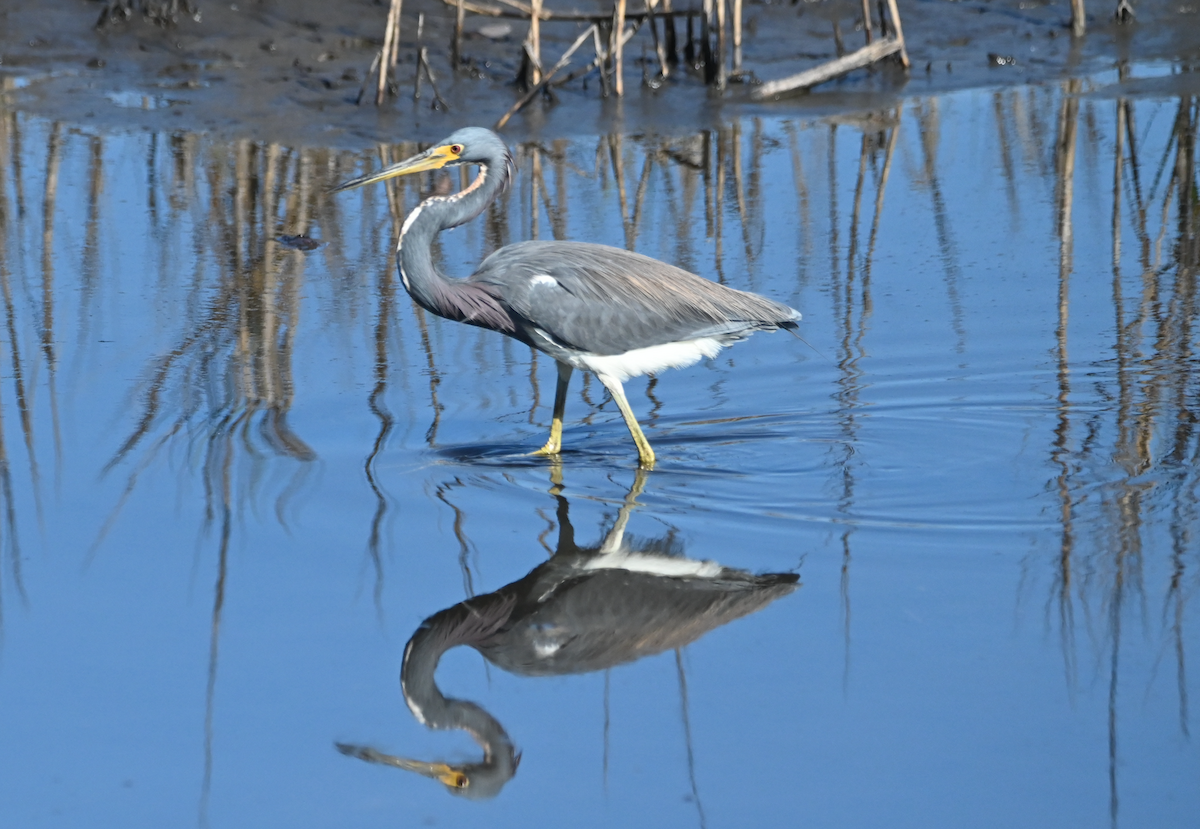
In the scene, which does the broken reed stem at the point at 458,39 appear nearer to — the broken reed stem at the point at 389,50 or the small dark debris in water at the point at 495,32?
the broken reed stem at the point at 389,50

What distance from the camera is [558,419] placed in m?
5.71

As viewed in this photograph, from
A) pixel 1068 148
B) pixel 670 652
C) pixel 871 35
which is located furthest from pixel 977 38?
pixel 670 652

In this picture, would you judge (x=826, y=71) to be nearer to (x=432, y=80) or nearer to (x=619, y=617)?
(x=432, y=80)

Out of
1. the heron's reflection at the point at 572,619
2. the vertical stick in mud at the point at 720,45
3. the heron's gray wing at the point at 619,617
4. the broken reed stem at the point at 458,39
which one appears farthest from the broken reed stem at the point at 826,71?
the heron's gray wing at the point at 619,617

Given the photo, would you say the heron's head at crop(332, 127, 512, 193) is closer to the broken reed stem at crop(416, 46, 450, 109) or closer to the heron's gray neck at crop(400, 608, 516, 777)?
the heron's gray neck at crop(400, 608, 516, 777)

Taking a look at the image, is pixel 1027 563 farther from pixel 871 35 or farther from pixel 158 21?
pixel 158 21

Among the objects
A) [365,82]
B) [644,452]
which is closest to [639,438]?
[644,452]

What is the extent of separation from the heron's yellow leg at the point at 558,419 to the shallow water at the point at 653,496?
126 millimetres

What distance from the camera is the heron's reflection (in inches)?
147

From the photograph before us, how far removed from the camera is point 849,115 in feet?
37.1

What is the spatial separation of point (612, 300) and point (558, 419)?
0.51m

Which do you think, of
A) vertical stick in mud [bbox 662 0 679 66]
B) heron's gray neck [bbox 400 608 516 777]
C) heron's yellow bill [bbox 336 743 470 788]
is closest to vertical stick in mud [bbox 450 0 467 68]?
vertical stick in mud [bbox 662 0 679 66]

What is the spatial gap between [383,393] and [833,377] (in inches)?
76.6

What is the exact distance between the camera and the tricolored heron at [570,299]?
5.58 meters
